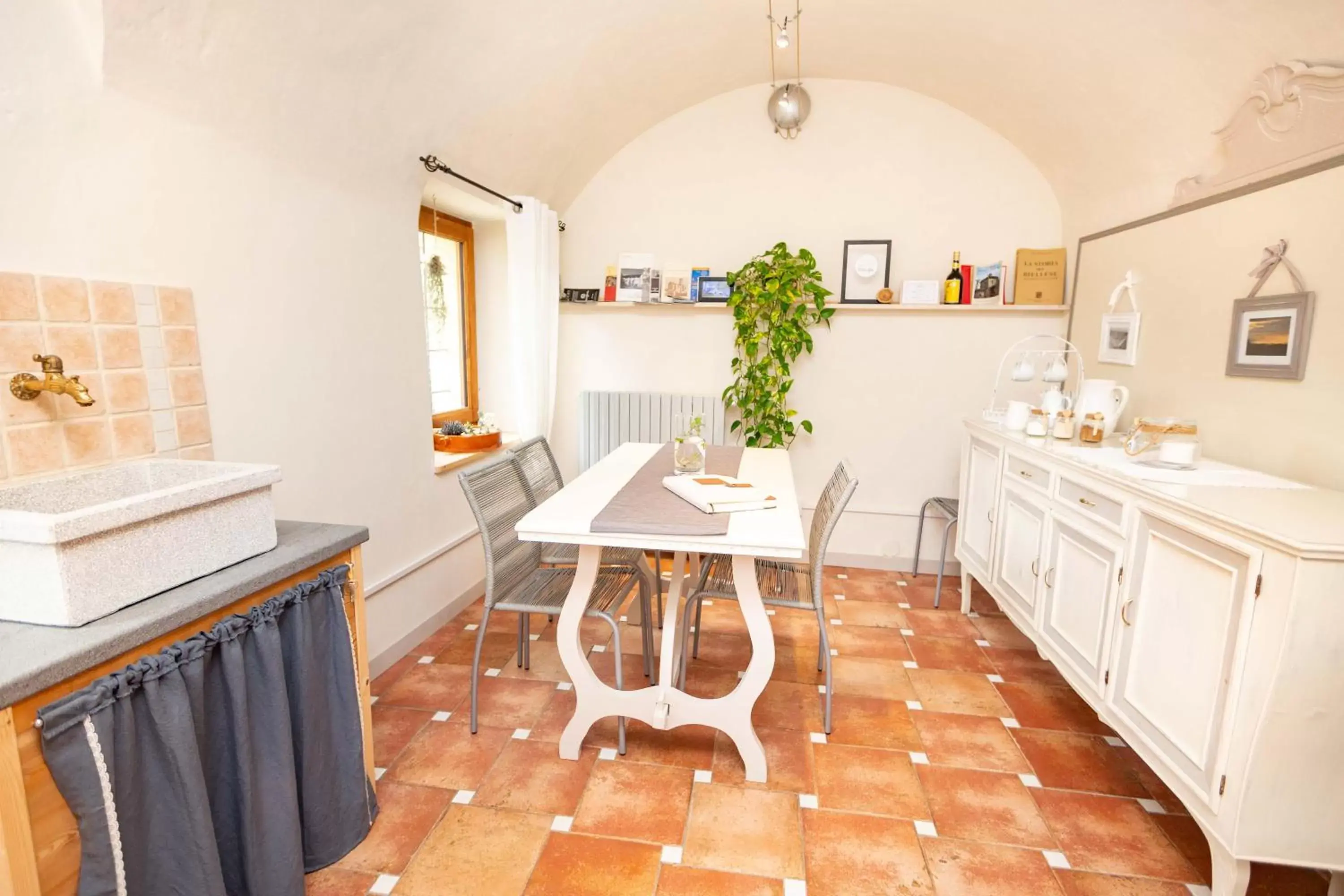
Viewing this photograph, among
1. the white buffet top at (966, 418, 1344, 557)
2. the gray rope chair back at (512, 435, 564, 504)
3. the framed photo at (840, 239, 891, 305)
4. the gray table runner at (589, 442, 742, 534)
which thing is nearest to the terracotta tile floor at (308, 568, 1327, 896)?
the gray rope chair back at (512, 435, 564, 504)

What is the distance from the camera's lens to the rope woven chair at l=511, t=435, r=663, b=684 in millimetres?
2477

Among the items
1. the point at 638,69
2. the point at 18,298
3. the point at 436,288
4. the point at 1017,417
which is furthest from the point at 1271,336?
the point at 436,288

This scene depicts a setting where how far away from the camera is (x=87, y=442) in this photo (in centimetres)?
147

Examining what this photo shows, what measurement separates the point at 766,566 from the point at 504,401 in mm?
2133

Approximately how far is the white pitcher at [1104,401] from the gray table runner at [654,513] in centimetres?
140

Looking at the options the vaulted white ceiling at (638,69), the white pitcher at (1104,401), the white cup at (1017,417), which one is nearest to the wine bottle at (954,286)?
the vaulted white ceiling at (638,69)

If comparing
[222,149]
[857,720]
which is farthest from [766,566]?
[222,149]

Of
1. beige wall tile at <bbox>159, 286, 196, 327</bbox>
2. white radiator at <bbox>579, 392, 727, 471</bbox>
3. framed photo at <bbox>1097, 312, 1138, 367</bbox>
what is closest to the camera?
beige wall tile at <bbox>159, 286, 196, 327</bbox>

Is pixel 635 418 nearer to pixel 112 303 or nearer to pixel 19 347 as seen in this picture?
pixel 112 303

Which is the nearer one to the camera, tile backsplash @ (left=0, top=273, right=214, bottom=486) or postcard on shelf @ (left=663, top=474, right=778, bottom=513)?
tile backsplash @ (left=0, top=273, right=214, bottom=486)

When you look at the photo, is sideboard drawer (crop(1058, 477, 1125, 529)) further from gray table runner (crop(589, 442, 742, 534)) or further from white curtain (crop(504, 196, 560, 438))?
white curtain (crop(504, 196, 560, 438))

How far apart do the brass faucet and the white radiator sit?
2444 millimetres

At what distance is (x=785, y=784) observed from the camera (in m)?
1.93

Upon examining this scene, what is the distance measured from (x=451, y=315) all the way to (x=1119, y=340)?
3.33m
